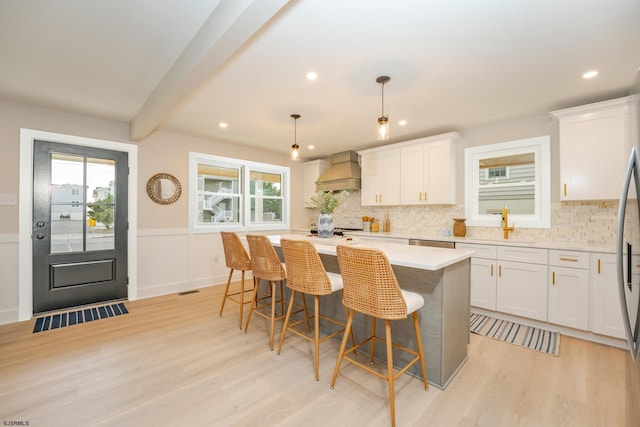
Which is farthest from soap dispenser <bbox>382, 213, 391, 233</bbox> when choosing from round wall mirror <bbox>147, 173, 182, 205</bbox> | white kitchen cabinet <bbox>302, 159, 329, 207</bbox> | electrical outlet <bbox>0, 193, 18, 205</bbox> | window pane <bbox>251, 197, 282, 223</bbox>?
electrical outlet <bbox>0, 193, 18, 205</bbox>

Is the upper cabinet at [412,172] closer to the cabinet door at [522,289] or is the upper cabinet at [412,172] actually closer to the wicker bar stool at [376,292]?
the cabinet door at [522,289]

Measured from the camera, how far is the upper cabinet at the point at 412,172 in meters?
3.92

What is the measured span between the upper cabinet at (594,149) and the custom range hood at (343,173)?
2.81 m

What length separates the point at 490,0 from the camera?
1.59 meters

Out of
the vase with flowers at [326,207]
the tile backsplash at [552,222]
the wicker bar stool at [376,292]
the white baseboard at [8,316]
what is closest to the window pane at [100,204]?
the white baseboard at [8,316]

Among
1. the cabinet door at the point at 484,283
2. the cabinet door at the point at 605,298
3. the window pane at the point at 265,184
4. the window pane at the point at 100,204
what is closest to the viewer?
the cabinet door at the point at 605,298

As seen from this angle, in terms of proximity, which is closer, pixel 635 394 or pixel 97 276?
pixel 635 394

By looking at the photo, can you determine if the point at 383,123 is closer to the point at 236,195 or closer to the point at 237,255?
the point at 237,255

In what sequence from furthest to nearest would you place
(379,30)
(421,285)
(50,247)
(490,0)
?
(50,247) < (421,285) < (379,30) < (490,0)

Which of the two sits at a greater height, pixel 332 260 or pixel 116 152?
pixel 116 152

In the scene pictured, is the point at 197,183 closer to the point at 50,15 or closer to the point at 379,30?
the point at 50,15

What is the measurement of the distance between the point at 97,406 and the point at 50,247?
8.25 feet

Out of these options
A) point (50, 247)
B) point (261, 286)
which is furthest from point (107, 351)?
point (50, 247)

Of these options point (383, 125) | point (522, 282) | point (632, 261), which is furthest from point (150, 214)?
point (522, 282)
